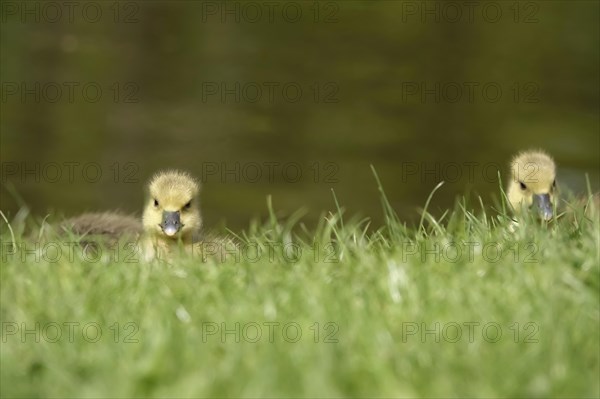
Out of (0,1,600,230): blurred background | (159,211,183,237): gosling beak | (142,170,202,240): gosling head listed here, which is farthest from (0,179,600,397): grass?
(0,1,600,230): blurred background

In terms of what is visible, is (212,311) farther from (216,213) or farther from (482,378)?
(216,213)

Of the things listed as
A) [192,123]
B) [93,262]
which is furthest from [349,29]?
[93,262]

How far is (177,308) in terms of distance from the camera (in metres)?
4.18

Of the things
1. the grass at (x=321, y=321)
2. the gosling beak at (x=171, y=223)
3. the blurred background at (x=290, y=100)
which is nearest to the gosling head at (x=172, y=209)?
the gosling beak at (x=171, y=223)

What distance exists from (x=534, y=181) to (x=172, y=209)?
→ 1692 millimetres

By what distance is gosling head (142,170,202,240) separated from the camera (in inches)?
237

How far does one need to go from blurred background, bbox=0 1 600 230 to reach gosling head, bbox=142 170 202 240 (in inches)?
158

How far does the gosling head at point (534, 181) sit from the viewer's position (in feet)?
19.7

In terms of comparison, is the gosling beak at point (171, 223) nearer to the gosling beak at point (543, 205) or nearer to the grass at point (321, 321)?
the grass at point (321, 321)

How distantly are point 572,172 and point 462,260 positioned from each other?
9.42 meters

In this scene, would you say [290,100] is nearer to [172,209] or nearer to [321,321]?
[172,209]

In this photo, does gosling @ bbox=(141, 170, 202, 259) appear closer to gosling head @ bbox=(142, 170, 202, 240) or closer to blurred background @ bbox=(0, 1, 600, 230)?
gosling head @ bbox=(142, 170, 202, 240)

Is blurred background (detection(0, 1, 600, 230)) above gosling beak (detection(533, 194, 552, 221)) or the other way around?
the other way around

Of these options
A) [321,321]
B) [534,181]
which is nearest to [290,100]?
[534,181]
